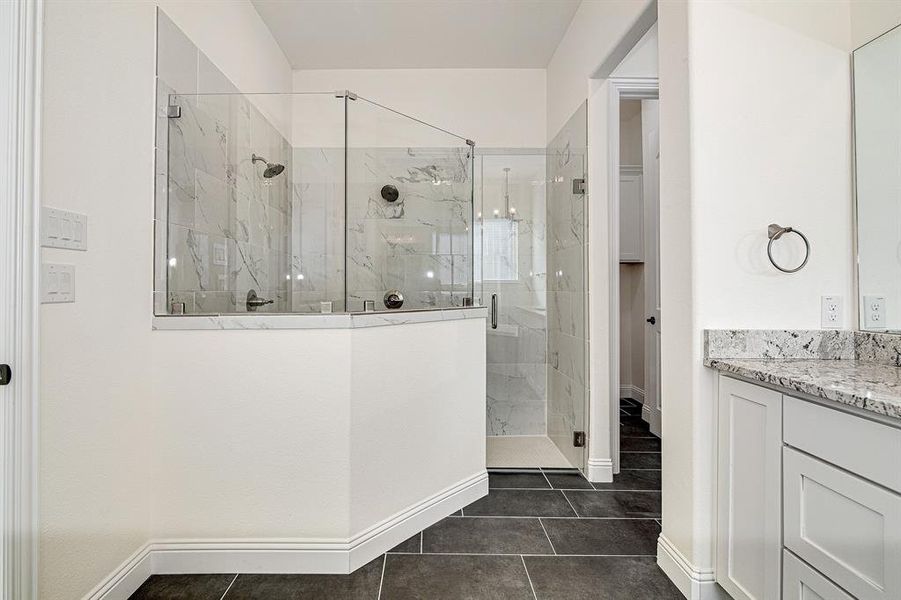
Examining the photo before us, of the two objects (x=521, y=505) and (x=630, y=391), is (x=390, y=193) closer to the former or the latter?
(x=521, y=505)

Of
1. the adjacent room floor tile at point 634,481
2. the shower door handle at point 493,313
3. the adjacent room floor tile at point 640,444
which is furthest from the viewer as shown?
the shower door handle at point 493,313

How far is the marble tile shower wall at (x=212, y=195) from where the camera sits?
193 centimetres

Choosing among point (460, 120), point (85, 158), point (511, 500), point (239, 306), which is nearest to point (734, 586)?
point (511, 500)

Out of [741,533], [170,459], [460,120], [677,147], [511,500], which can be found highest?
[460,120]

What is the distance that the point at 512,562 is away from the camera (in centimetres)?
189

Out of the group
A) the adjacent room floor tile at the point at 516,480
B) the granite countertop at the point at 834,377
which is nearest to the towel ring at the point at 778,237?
the granite countertop at the point at 834,377

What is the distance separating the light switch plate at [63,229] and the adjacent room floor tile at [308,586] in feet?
4.19

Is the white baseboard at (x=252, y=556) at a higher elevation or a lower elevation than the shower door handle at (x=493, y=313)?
lower

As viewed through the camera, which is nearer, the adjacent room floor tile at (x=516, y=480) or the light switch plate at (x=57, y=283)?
the light switch plate at (x=57, y=283)

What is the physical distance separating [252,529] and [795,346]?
2.13 meters

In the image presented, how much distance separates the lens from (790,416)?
4.23ft

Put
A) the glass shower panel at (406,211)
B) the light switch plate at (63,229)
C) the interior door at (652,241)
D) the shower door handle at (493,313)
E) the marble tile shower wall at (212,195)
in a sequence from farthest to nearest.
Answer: the interior door at (652,241), the shower door handle at (493,313), the glass shower panel at (406,211), the marble tile shower wall at (212,195), the light switch plate at (63,229)

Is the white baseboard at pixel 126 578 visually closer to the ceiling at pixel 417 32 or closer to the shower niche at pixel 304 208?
the shower niche at pixel 304 208

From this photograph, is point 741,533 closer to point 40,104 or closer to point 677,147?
point 677,147
